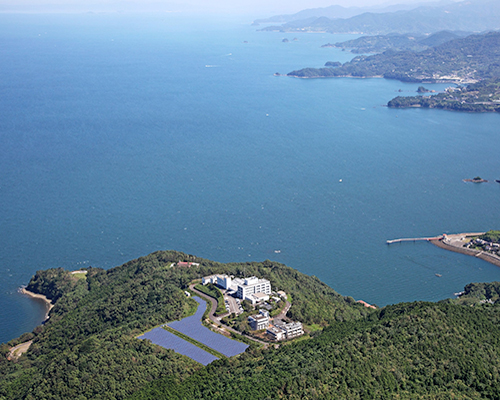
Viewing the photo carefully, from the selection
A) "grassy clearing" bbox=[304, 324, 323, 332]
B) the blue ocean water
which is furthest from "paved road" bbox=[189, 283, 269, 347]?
the blue ocean water

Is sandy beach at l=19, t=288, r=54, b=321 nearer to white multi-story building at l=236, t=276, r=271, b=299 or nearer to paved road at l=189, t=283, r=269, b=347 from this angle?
paved road at l=189, t=283, r=269, b=347

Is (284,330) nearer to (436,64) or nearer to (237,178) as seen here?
(237,178)

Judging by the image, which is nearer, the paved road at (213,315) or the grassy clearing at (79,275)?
the paved road at (213,315)

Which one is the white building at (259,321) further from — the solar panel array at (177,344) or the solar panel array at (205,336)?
the solar panel array at (177,344)

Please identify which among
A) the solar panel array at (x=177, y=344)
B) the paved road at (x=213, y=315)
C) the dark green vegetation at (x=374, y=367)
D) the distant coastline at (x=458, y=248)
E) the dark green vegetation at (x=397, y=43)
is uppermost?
the dark green vegetation at (x=397, y=43)

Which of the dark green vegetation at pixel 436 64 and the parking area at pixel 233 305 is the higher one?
the dark green vegetation at pixel 436 64

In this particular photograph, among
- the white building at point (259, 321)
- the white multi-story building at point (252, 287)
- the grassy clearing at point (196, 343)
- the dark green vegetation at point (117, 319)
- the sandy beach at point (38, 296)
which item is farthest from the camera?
the sandy beach at point (38, 296)

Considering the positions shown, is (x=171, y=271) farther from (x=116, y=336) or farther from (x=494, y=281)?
(x=494, y=281)

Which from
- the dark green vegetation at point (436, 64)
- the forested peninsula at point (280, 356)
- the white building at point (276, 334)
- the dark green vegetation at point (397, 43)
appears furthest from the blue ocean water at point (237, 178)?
the dark green vegetation at point (397, 43)

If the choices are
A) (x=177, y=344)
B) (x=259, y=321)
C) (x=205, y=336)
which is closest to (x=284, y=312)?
(x=259, y=321)
